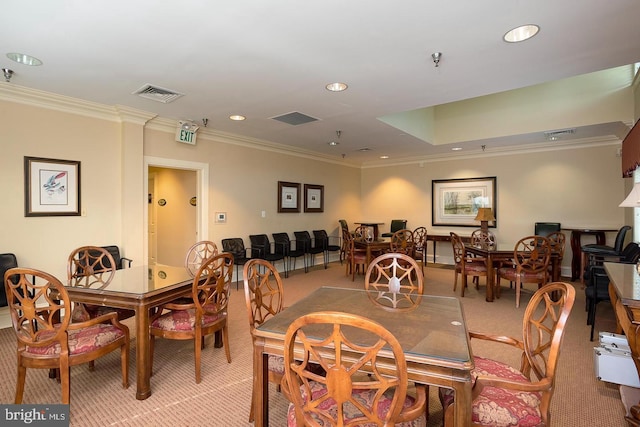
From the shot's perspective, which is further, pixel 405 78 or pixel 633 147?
pixel 633 147

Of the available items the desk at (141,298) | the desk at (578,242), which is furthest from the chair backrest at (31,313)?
the desk at (578,242)

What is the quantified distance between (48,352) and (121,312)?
0.87m

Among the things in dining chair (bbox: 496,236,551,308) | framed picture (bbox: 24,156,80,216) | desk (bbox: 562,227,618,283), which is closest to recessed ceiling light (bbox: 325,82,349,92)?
dining chair (bbox: 496,236,551,308)

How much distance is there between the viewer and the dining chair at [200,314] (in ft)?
8.32

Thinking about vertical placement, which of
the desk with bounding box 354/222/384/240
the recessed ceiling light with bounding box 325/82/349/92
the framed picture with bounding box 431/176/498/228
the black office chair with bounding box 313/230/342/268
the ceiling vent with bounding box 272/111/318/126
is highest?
the ceiling vent with bounding box 272/111/318/126

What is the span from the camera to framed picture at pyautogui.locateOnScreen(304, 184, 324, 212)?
24.7 ft

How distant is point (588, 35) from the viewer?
8.43 feet

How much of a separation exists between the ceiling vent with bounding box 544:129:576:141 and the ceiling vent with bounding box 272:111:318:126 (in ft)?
13.6

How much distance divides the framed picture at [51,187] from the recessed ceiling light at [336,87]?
3.24 m

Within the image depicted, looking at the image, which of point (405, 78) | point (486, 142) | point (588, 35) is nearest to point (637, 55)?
point (588, 35)

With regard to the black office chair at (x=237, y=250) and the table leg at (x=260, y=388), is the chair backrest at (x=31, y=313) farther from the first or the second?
the black office chair at (x=237, y=250)

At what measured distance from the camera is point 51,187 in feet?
13.0

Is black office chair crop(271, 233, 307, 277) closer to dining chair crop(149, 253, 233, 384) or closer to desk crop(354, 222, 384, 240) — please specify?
desk crop(354, 222, 384, 240)

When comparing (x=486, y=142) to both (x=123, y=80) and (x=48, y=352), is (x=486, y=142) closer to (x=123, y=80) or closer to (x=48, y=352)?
(x=123, y=80)
